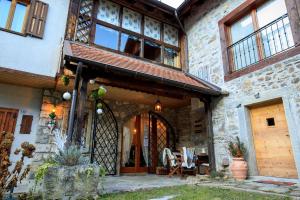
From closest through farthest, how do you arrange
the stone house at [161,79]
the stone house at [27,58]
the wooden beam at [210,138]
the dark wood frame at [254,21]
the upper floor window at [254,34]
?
the dark wood frame at [254,21] < the stone house at [161,79] < the upper floor window at [254,34] < the stone house at [27,58] < the wooden beam at [210,138]

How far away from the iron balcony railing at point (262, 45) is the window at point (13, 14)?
18.1ft

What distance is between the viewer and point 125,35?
6348mm

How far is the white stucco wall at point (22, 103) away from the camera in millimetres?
5137

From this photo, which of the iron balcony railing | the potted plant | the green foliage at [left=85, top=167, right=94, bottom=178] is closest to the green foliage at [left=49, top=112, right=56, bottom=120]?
the green foliage at [left=85, top=167, right=94, bottom=178]

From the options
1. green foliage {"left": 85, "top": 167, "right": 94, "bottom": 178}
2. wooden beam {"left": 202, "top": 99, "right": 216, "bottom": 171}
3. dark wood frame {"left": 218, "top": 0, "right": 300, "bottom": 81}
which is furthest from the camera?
wooden beam {"left": 202, "top": 99, "right": 216, "bottom": 171}

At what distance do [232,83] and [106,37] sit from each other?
12.4 ft

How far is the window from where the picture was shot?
197 inches

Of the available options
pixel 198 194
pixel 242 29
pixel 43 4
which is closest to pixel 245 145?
pixel 198 194

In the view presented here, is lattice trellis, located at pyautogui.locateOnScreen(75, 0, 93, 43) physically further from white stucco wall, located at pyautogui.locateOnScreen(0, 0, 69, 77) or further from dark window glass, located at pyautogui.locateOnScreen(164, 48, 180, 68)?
dark window glass, located at pyautogui.locateOnScreen(164, 48, 180, 68)

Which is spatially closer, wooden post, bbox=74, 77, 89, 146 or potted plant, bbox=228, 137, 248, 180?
wooden post, bbox=74, 77, 89, 146

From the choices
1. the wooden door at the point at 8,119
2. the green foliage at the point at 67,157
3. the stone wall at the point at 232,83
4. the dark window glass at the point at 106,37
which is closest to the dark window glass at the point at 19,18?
the dark window glass at the point at 106,37

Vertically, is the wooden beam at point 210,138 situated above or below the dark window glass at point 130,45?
below

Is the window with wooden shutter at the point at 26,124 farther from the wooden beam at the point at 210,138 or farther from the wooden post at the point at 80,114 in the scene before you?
the wooden beam at the point at 210,138

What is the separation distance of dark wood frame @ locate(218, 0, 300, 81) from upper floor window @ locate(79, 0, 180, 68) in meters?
1.84
